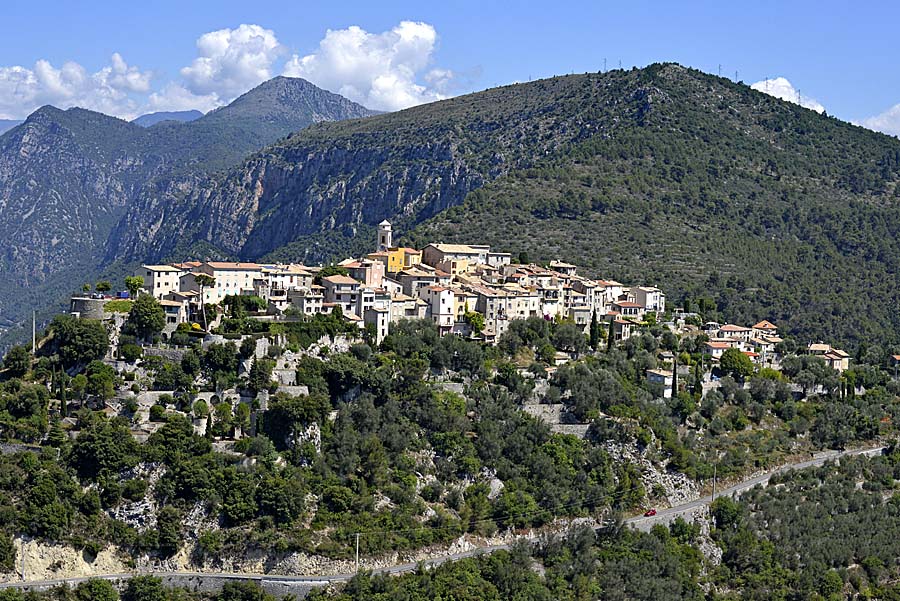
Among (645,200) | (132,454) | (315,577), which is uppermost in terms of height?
(645,200)

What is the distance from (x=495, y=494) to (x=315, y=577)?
10.6m

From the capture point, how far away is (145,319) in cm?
5572

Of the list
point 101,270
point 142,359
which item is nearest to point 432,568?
point 142,359

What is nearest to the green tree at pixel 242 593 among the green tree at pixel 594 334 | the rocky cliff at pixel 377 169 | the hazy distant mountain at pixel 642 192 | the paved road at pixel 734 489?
the paved road at pixel 734 489

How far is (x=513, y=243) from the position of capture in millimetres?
97688

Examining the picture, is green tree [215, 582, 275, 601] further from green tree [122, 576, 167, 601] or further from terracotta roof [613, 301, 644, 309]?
terracotta roof [613, 301, 644, 309]

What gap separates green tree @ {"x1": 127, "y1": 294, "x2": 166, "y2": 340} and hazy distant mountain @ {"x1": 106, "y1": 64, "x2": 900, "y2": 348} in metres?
37.5

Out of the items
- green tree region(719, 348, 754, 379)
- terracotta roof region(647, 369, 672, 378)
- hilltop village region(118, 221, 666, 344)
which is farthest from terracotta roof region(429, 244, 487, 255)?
green tree region(719, 348, 754, 379)

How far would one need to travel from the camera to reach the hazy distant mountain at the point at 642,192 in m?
99.2

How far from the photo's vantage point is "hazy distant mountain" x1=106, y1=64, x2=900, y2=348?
326ft

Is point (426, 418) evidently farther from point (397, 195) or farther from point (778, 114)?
point (397, 195)

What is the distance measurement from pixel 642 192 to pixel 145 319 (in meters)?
68.5

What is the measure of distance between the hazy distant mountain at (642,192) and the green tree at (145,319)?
123 ft

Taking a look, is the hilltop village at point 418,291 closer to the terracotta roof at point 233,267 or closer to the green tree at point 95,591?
the terracotta roof at point 233,267
